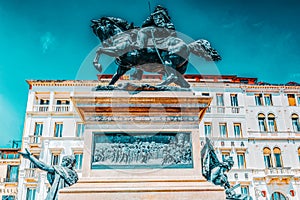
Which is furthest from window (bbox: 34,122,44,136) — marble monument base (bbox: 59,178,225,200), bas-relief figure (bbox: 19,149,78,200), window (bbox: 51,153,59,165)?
marble monument base (bbox: 59,178,225,200)

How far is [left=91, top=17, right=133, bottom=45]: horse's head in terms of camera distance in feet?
31.2

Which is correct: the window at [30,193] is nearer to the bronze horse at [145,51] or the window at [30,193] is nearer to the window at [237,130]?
the window at [237,130]

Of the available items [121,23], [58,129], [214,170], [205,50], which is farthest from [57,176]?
[58,129]

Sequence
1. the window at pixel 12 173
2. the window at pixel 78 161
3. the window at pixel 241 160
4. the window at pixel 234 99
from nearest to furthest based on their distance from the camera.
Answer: the window at pixel 78 161 → the window at pixel 241 160 → the window at pixel 234 99 → the window at pixel 12 173

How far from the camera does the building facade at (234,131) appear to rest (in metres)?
32.6

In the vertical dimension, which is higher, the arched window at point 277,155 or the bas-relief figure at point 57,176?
the arched window at point 277,155

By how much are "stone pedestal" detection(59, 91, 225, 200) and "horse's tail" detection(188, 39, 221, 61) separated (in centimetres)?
167

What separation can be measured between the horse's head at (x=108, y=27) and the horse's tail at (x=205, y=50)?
76.7 inches

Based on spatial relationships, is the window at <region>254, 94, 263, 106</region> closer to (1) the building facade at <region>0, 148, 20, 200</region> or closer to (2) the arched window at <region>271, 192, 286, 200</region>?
(2) the arched window at <region>271, 192, 286, 200</region>

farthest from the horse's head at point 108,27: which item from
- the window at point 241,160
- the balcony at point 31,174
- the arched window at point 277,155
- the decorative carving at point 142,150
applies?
the arched window at point 277,155

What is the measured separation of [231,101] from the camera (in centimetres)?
3662

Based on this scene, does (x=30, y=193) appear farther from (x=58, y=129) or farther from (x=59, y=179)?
(x=59, y=179)

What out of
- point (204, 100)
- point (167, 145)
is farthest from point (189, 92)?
point (167, 145)

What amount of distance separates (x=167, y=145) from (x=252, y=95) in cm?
3101
